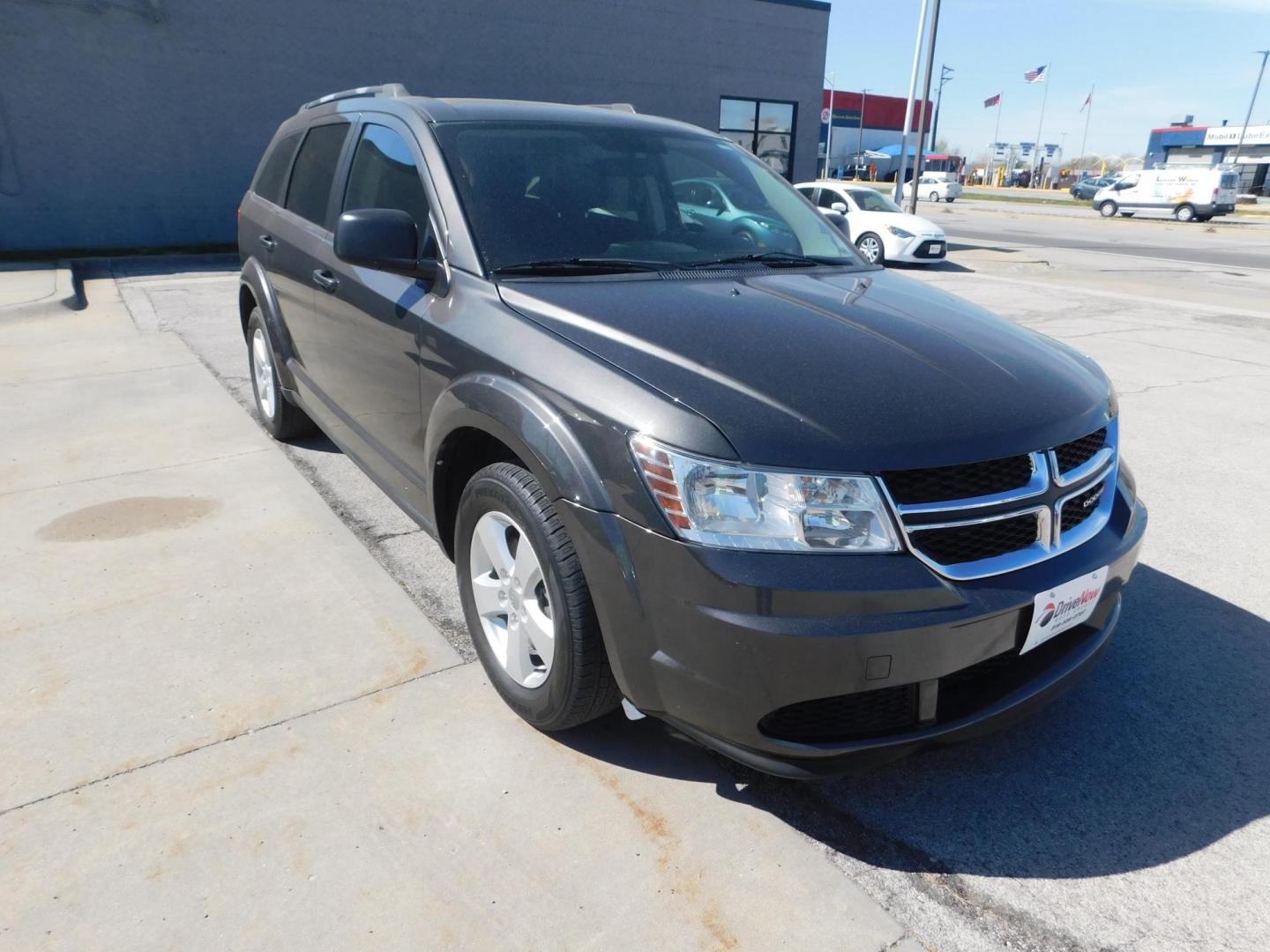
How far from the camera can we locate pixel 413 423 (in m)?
3.03

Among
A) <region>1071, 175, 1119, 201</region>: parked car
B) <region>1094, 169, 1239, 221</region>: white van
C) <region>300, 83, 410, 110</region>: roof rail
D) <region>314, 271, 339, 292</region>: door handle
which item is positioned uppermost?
<region>300, 83, 410, 110</region>: roof rail

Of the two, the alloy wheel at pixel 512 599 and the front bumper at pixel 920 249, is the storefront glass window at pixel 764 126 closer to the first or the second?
the front bumper at pixel 920 249

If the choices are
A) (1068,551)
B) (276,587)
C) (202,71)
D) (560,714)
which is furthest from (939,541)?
(202,71)

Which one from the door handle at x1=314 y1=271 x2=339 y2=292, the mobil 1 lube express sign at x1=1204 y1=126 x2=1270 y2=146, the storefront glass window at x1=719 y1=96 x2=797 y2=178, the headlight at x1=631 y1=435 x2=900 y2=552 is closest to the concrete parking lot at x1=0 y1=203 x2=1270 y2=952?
the headlight at x1=631 y1=435 x2=900 y2=552

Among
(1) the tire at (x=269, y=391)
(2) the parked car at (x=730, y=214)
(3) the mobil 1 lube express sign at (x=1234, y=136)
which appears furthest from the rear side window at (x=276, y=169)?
(3) the mobil 1 lube express sign at (x=1234, y=136)

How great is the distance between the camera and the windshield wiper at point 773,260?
312cm

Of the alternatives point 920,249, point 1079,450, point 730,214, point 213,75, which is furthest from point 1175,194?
point 1079,450

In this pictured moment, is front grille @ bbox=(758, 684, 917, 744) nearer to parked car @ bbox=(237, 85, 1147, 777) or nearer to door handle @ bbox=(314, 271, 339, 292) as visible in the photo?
parked car @ bbox=(237, 85, 1147, 777)

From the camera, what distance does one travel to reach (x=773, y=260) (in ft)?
10.8

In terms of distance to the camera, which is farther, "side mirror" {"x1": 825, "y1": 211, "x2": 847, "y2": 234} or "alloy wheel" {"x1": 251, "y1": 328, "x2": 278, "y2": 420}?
"alloy wheel" {"x1": 251, "y1": 328, "x2": 278, "y2": 420}

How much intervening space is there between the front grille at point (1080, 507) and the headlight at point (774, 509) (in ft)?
2.05

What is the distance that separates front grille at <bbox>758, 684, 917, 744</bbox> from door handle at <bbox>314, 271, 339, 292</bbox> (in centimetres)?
255

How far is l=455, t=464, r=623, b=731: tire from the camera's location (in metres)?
2.27

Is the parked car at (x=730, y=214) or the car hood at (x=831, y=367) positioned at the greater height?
the parked car at (x=730, y=214)
